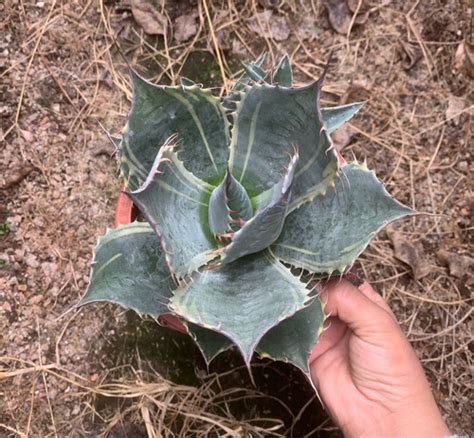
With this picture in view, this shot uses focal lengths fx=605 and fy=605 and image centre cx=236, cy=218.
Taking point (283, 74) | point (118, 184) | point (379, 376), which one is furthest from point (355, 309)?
point (118, 184)

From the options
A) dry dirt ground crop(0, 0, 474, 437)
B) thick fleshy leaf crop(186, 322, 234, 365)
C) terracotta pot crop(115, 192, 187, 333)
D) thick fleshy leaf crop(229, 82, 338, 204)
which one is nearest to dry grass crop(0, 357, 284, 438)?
dry dirt ground crop(0, 0, 474, 437)

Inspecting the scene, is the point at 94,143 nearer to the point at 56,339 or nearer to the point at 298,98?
the point at 56,339

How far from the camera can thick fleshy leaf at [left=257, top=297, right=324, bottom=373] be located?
1.08 meters

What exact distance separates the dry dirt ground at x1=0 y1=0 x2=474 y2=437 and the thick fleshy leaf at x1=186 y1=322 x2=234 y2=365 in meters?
0.46

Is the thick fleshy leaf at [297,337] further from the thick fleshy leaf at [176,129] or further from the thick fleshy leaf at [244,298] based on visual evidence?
the thick fleshy leaf at [176,129]

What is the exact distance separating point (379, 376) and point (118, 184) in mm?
891

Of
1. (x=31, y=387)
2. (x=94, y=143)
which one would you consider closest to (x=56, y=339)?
(x=31, y=387)

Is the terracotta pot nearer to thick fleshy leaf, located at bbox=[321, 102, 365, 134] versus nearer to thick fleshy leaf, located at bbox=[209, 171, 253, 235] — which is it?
thick fleshy leaf, located at bbox=[209, 171, 253, 235]

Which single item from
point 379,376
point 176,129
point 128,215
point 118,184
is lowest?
point 379,376

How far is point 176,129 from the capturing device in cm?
114

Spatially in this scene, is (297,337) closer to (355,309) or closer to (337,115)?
(355,309)

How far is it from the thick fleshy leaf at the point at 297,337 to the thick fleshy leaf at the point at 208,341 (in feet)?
0.24

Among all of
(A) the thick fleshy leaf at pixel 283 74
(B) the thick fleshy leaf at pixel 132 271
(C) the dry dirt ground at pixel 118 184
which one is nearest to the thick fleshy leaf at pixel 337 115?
(A) the thick fleshy leaf at pixel 283 74

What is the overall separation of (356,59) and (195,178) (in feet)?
3.05
